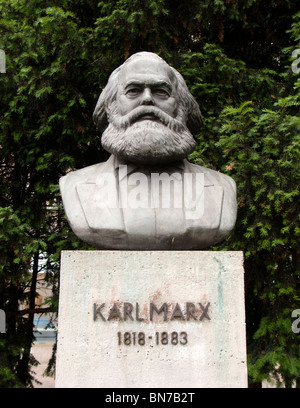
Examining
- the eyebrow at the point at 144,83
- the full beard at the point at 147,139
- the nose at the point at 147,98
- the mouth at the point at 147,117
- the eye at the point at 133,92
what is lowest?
the full beard at the point at 147,139

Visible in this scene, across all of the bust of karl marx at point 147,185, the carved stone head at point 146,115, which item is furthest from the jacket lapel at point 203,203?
the carved stone head at point 146,115

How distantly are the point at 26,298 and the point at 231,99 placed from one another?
380cm

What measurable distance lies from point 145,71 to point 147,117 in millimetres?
319

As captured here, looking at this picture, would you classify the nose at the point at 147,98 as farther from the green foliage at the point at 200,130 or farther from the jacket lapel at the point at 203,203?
the green foliage at the point at 200,130

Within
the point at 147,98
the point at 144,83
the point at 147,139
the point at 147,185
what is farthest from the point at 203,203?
the point at 144,83

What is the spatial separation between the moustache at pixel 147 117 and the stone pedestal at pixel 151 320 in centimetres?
88

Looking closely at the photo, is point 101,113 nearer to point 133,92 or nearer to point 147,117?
point 133,92

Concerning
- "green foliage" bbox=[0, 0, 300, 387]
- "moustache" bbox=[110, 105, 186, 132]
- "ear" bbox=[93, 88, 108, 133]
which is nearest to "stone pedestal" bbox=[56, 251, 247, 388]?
"moustache" bbox=[110, 105, 186, 132]

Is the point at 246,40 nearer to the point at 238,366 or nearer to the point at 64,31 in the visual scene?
the point at 64,31

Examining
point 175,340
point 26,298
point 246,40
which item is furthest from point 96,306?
point 246,40

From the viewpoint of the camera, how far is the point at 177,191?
3145mm

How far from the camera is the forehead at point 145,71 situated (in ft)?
10.2

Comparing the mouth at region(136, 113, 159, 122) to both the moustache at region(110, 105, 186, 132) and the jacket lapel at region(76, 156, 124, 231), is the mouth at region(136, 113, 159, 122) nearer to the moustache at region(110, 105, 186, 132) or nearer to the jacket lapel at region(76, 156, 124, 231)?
the moustache at region(110, 105, 186, 132)

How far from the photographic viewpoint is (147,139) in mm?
3006
